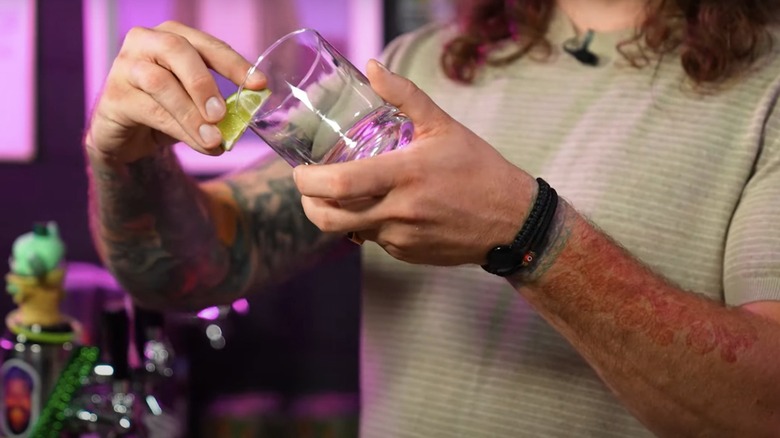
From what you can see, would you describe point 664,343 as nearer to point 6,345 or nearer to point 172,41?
point 172,41

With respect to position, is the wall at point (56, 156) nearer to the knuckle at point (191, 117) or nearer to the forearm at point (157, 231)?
the forearm at point (157, 231)

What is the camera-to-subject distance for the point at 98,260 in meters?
1.97

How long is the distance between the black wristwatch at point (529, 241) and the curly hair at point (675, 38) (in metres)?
0.44

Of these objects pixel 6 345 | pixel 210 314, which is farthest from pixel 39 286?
pixel 210 314

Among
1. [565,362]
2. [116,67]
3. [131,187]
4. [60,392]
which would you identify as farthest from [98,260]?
[565,362]

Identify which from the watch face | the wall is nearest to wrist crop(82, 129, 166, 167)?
the watch face

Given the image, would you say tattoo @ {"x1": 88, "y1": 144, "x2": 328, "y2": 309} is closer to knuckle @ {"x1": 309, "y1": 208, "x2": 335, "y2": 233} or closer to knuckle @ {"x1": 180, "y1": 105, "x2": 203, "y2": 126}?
knuckle @ {"x1": 180, "y1": 105, "x2": 203, "y2": 126}

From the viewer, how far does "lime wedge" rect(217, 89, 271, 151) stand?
90 centimetres

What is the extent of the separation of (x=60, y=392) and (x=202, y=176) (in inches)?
23.9

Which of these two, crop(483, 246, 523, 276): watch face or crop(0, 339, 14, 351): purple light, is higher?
crop(483, 246, 523, 276): watch face

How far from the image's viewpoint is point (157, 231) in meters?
1.27

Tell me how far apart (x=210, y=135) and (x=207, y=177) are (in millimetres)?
1082

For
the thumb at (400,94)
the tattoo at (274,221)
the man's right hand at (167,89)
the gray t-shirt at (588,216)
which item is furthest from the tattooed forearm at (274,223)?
the thumb at (400,94)

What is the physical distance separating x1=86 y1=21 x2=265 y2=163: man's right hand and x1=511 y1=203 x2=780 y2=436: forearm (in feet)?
1.13
